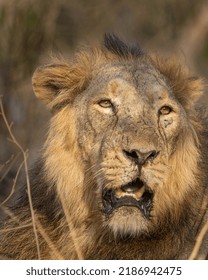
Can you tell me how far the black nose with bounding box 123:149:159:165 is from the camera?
5465 millimetres

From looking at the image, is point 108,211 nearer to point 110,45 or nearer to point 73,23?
point 110,45

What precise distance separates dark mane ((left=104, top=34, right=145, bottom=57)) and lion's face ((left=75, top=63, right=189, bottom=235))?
0.15 m

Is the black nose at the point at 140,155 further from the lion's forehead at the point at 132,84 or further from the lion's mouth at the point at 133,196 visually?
the lion's forehead at the point at 132,84

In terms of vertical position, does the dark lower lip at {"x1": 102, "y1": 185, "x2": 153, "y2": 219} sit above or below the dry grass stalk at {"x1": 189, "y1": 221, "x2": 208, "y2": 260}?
above

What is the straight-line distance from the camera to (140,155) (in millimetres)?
5469

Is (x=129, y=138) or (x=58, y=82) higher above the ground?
(x=58, y=82)

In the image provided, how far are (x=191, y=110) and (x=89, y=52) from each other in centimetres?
78

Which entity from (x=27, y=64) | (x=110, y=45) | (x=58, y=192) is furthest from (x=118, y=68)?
(x=27, y=64)

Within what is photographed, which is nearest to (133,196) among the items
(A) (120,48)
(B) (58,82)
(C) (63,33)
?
(B) (58,82)

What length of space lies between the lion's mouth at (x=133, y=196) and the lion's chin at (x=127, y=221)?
28mm

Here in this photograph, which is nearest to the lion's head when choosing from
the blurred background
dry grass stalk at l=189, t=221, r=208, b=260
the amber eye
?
the amber eye

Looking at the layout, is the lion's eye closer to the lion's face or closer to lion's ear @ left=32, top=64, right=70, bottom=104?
the lion's face

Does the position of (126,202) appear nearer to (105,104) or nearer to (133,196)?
(133,196)

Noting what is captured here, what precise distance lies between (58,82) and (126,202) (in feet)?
3.75
